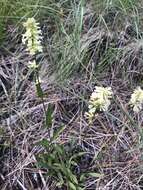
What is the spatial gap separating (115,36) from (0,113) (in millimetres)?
619

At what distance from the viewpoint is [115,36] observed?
233 cm

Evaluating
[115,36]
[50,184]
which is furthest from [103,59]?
[50,184]

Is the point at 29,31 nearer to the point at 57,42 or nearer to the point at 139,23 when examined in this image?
the point at 57,42

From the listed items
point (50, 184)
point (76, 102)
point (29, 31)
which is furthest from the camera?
point (76, 102)

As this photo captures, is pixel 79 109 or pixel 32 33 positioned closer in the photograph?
pixel 32 33

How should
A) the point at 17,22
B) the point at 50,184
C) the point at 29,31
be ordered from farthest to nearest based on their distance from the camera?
the point at 17,22 → the point at 50,184 → the point at 29,31

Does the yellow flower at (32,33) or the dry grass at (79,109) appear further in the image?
the dry grass at (79,109)

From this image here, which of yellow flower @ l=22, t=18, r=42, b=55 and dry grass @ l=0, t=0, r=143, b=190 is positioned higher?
yellow flower @ l=22, t=18, r=42, b=55

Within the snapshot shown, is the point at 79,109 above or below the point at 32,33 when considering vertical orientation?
below

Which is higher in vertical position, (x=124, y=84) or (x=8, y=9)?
(x=8, y=9)

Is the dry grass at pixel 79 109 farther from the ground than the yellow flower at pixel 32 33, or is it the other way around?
the yellow flower at pixel 32 33

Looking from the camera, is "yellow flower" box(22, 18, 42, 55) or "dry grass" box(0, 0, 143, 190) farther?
"dry grass" box(0, 0, 143, 190)

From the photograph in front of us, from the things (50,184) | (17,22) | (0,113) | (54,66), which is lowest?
(50,184)

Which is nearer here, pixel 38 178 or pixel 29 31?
pixel 29 31
